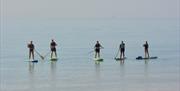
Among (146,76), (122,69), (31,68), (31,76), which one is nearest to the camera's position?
(146,76)

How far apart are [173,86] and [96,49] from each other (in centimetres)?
1567

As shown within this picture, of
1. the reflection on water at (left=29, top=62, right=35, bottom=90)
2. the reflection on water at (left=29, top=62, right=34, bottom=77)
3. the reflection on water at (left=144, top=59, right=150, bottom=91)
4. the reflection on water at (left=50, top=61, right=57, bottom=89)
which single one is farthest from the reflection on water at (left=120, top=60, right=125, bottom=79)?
the reflection on water at (left=29, top=62, right=34, bottom=77)

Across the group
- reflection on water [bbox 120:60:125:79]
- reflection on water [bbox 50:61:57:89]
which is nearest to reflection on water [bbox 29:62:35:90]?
reflection on water [bbox 50:61:57:89]

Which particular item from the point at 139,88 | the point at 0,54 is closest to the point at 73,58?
the point at 0,54

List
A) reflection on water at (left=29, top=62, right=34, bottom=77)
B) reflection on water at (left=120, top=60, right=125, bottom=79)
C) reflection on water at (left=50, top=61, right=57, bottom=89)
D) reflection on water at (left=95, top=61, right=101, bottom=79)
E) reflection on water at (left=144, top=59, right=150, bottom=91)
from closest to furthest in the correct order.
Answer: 1. reflection on water at (left=144, top=59, right=150, bottom=91)
2. reflection on water at (left=50, top=61, right=57, bottom=89)
3. reflection on water at (left=95, top=61, right=101, bottom=79)
4. reflection on water at (left=120, top=60, right=125, bottom=79)
5. reflection on water at (left=29, top=62, right=34, bottom=77)

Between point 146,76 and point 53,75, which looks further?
point 53,75

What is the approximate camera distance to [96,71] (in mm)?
40531

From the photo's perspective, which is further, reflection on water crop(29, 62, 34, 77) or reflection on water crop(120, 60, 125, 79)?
reflection on water crop(29, 62, 34, 77)

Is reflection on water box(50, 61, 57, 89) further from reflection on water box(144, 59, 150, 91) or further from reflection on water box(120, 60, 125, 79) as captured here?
reflection on water box(144, 59, 150, 91)

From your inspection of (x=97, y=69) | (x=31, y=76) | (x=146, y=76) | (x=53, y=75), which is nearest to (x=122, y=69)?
(x=97, y=69)

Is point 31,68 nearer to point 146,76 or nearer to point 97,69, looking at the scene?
point 97,69

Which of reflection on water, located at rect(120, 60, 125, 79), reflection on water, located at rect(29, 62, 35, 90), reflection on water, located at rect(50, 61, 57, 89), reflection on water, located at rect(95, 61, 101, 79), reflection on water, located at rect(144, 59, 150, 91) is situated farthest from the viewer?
reflection on water, located at rect(120, 60, 125, 79)

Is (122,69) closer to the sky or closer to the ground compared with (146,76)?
closer to the sky

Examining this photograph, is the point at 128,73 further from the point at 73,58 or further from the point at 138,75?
the point at 73,58
